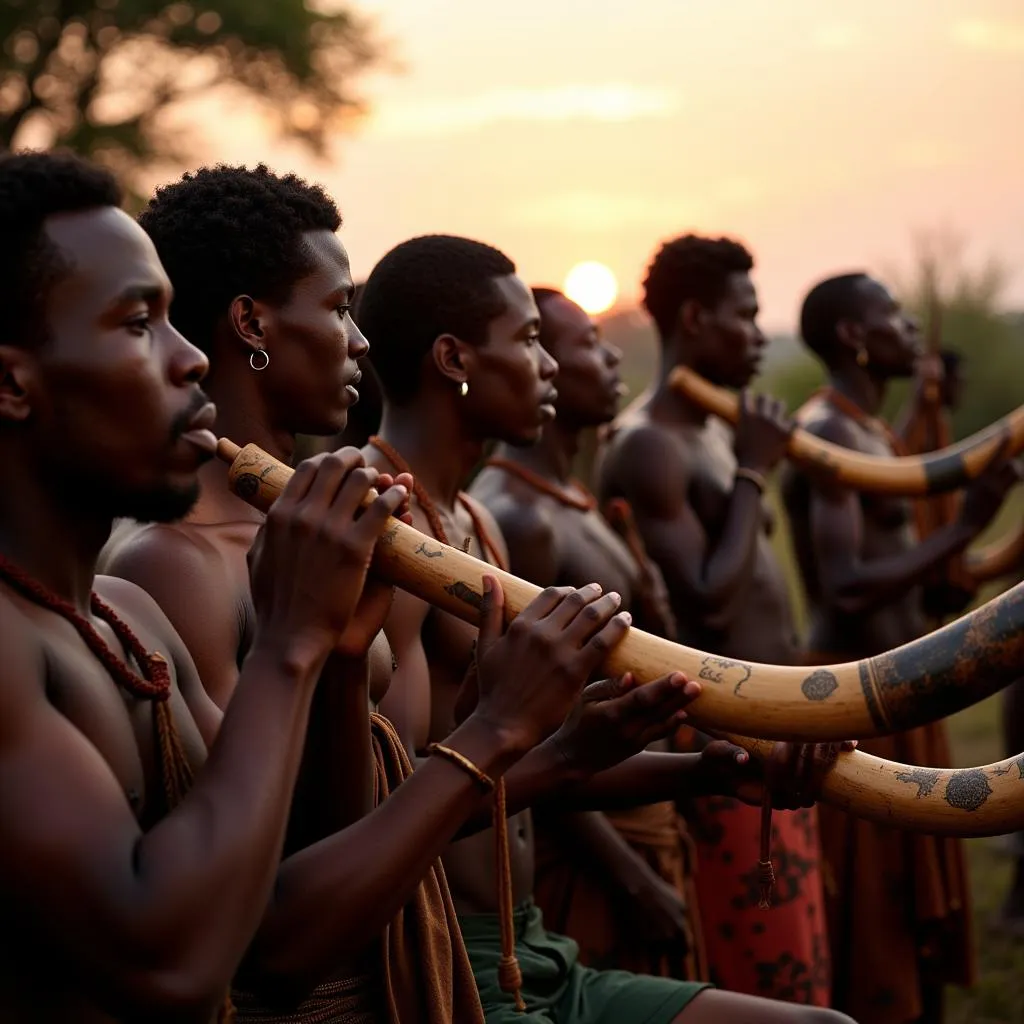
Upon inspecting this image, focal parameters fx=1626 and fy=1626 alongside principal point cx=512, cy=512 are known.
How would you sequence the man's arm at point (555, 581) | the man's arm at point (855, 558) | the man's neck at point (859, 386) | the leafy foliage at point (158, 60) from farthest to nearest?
the leafy foliage at point (158, 60)
the man's neck at point (859, 386)
the man's arm at point (855, 558)
the man's arm at point (555, 581)

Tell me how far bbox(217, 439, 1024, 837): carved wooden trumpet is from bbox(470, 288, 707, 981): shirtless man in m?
2.06

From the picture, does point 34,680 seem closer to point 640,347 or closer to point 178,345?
point 178,345

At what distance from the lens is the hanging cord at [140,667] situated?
7.00ft

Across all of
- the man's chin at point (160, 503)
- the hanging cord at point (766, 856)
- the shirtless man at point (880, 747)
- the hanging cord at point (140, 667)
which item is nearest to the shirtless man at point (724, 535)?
the shirtless man at point (880, 747)

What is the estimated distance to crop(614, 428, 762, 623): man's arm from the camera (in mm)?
5855

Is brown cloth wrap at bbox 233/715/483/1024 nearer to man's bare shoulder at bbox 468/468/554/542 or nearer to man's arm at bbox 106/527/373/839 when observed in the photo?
man's arm at bbox 106/527/373/839

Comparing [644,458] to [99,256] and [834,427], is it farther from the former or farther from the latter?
[99,256]

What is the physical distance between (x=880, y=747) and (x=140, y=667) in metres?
4.76

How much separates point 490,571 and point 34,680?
2.59 ft

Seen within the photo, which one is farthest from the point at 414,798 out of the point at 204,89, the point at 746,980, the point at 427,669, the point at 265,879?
the point at 204,89

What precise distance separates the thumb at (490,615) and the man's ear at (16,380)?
0.76 m

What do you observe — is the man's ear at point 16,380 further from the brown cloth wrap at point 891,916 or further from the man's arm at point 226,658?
the brown cloth wrap at point 891,916

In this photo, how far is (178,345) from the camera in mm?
2217

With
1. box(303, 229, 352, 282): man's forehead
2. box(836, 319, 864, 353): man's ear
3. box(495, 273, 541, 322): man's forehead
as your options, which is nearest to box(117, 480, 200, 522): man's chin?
box(303, 229, 352, 282): man's forehead
